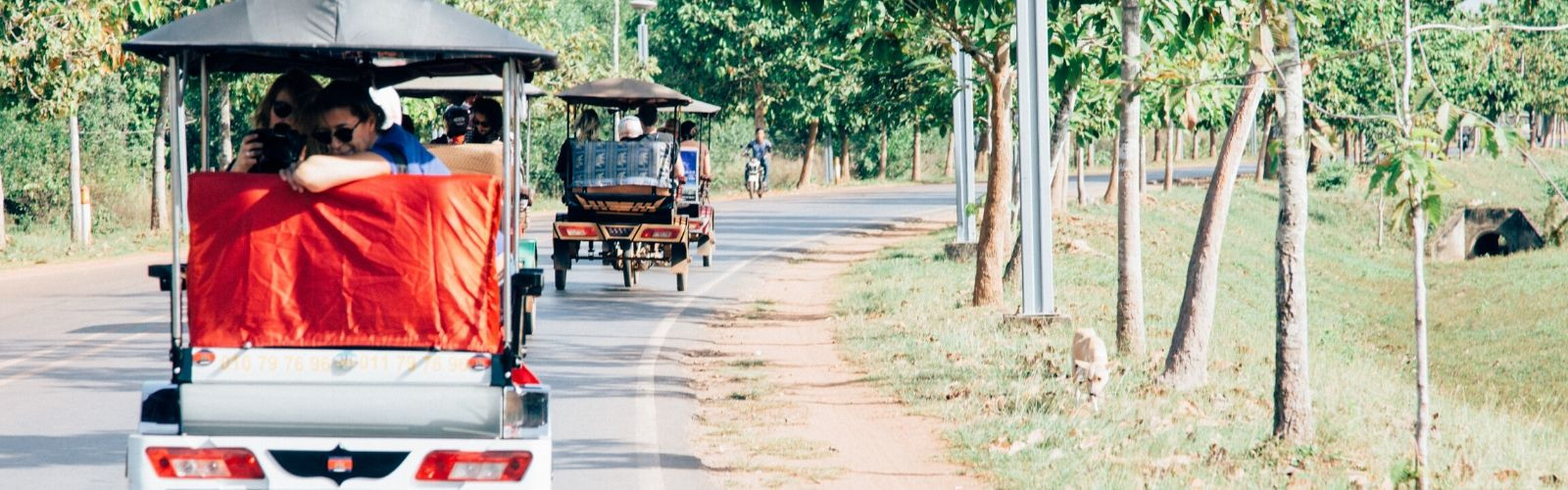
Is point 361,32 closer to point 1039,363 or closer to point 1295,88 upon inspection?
point 1295,88

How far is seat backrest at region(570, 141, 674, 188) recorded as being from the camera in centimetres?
1689

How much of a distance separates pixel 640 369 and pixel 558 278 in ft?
18.6

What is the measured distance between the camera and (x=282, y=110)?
245 inches

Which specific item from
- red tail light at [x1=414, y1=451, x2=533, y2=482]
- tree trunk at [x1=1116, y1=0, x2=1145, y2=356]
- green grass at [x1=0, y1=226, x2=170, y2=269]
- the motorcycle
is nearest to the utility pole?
tree trunk at [x1=1116, y1=0, x2=1145, y2=356]

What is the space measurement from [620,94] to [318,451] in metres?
13.4

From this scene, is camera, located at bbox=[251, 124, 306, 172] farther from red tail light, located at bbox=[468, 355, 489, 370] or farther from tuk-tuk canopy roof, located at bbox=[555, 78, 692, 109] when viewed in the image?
tuk-tuk canopy roof, located at bbox=[555, 78, 692, 109]

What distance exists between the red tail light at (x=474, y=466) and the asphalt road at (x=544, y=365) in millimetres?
2472

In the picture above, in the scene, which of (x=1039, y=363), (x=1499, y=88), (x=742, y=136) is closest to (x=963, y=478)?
(x=1039, y=363)

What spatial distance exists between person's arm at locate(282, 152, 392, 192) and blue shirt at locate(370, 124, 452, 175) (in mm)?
186

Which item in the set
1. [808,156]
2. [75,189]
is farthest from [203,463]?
[808,156]

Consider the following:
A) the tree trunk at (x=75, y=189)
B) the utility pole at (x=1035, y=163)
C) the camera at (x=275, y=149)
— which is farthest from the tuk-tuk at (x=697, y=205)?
the camera at (x=275, y=149)

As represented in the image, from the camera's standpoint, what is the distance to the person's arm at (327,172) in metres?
5.42

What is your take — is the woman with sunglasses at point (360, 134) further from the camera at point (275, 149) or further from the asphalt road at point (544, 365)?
the asphalt road at point (544, 365)

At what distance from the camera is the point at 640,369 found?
12.0 meters
